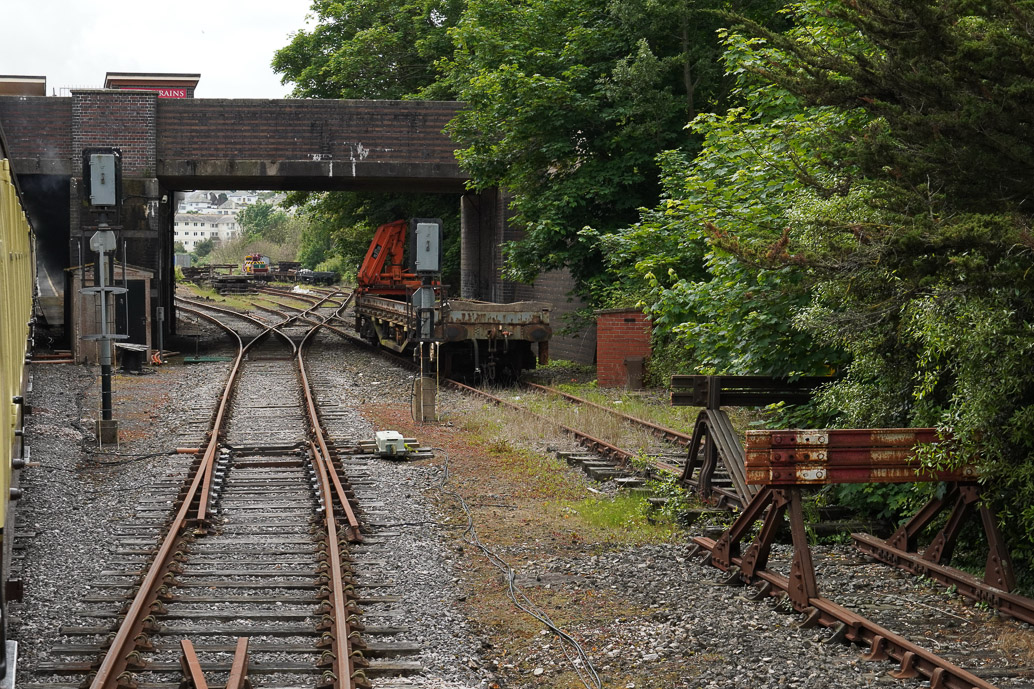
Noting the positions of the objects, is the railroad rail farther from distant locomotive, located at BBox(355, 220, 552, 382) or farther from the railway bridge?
the railway bridge

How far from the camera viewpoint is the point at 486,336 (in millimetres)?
20812

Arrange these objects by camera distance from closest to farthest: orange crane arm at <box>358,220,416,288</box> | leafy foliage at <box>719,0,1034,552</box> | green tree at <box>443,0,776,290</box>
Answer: leafy foliage at <box>719,0,1034,552</box> < green tree at <box>443,0,776,290</box> < orange crane arm at <box>358,220,416,288</box>

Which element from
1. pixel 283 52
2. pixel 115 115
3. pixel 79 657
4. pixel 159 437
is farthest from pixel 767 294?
pixel 283 52

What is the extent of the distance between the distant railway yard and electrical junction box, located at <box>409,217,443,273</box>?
2907mm

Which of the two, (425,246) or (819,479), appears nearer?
(819,479)

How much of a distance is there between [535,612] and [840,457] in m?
2.35

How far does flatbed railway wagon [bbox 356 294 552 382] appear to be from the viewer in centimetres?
2056

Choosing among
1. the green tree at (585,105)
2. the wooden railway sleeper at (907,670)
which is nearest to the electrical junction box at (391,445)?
the wooden railway sleeper at (907,670)

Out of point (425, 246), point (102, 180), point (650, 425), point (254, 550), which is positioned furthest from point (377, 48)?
point (254, 550)

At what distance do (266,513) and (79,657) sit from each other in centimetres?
387

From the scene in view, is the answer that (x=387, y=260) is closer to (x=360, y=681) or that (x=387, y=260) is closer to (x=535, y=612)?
(x=535, y=612)

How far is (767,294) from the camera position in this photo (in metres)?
10.1

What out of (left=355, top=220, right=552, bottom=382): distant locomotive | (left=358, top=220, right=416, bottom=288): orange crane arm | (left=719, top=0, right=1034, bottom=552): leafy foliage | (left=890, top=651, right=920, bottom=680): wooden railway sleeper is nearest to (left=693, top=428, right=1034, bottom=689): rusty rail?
(left=719, top=0, right=1034, bottom=552): leafy foliage

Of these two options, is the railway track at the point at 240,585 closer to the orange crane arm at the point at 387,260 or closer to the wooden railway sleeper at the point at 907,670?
the wooden railway sleeper at the point at 907,670
